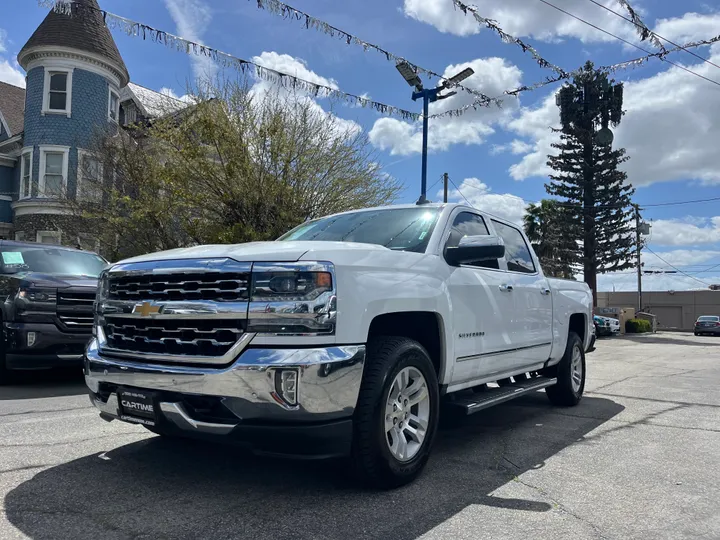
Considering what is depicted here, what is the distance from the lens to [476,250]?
430 centimetres

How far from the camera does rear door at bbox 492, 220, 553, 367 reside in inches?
216

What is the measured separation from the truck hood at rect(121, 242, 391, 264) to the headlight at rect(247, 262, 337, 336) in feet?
0.21

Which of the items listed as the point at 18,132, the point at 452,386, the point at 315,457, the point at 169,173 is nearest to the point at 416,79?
the point at 169,173

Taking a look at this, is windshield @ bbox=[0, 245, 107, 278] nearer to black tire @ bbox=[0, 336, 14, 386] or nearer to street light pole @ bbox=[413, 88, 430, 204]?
black tire @ bbox=[0, 336, 14, 386]

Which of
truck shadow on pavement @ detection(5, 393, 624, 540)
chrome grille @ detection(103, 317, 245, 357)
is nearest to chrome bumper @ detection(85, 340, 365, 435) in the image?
chrome grille @ detection(103, 317, 245, 357)

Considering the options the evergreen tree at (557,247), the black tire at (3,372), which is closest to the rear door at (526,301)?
the black tire at (3,372)

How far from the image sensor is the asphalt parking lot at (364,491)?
315cm

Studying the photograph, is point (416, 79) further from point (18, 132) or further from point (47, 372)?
point (18, 132)

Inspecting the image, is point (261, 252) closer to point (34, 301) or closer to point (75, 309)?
point (75, 309)

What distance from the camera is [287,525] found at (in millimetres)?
3129

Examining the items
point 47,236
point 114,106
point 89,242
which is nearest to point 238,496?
point 89,242

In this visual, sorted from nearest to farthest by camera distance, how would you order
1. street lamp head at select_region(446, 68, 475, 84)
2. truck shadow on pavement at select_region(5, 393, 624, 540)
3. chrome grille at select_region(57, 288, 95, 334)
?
truck shadow on pavement at select_region(5, 393, 624, 540) < chrome grille at select_region(57, 288, 95, 334) < street lamp head at select_region(446, 68, 475, 84)

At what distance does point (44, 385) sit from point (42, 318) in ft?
3.39

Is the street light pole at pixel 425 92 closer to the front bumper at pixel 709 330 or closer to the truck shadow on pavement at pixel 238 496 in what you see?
the truck shadow on pavement at pixel 238 496
